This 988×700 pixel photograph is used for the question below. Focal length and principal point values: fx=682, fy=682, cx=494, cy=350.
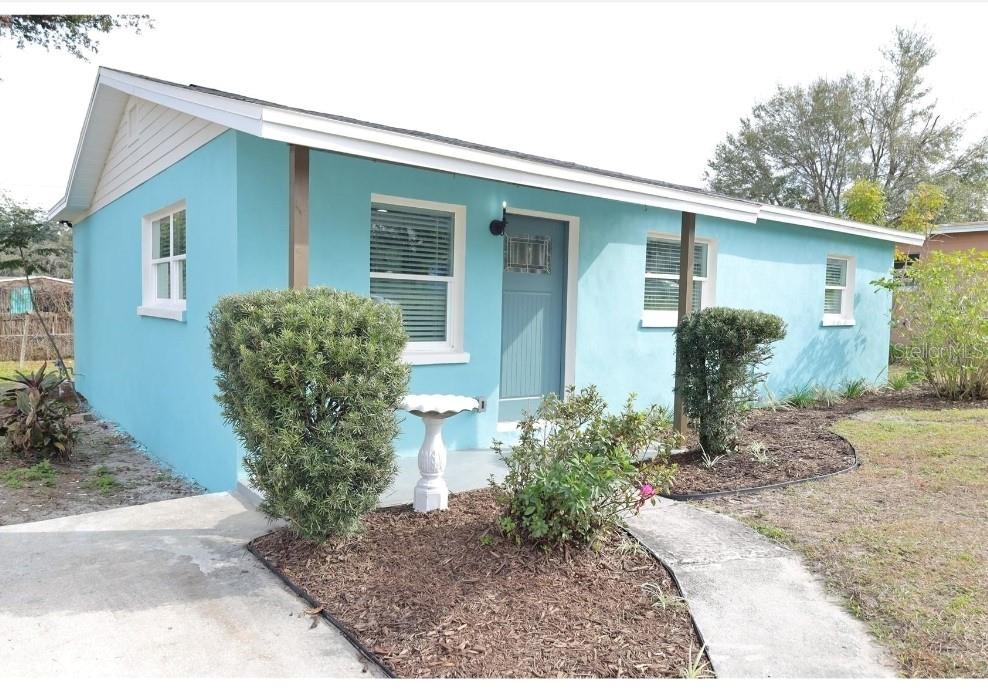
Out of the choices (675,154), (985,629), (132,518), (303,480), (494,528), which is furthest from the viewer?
(675,154)

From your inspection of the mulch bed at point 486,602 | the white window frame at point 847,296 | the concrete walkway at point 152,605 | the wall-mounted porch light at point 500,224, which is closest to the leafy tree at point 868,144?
the white window frame at point 847,296

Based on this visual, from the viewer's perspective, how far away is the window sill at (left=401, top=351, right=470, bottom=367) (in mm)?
5980

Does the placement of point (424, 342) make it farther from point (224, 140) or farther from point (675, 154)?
point (675, 154)

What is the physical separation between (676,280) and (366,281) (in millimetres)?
4368

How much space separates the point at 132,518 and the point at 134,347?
394 centimetres

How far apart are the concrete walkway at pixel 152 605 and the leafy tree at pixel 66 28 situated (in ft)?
33.5

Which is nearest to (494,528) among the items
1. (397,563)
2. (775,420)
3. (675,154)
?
(397,563)

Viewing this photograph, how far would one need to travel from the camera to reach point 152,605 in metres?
3.29

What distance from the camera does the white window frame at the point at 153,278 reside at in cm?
633

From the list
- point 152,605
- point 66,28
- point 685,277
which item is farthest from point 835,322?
point 66,28

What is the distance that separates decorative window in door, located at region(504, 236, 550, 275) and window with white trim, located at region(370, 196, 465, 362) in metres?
0.71

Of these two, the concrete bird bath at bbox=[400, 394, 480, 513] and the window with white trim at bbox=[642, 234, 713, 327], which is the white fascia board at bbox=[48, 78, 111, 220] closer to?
the concrete bird bath at bbox=[400, 394, 480, 513]

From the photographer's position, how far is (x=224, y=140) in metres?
5.18

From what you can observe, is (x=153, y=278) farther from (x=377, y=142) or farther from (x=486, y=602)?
(x=486, y=602)
